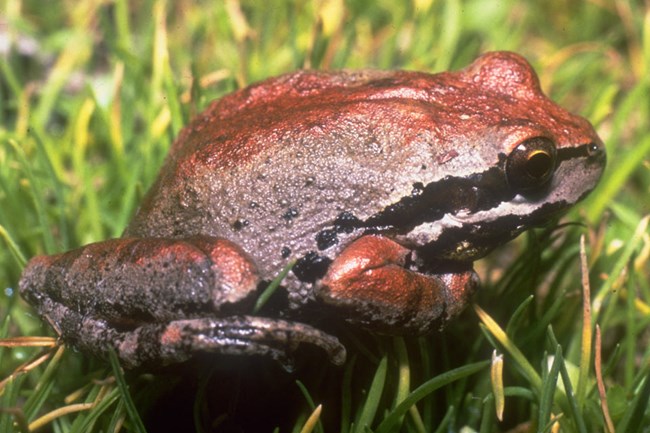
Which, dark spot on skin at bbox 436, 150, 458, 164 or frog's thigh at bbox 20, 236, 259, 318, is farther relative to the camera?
dark spot on skin at bbox 436, 150, 458, 164

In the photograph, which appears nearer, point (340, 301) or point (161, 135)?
point (340, 301)

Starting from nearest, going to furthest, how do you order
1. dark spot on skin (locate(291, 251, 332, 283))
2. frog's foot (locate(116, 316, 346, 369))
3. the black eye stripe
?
frog's foot (locate(116, 316, 346, 369)) < dark spot on skin (locate(291, 251, 332, 283)) < the black eye stripe

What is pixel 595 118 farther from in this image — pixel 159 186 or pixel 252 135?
pixel 159 186

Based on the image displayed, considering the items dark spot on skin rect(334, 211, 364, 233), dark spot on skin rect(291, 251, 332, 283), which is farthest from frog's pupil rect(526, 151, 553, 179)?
dark spot on skin rect(291, 251, 332, 283)

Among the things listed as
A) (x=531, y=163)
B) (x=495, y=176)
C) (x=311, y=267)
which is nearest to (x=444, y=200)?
(x=495, y=176)

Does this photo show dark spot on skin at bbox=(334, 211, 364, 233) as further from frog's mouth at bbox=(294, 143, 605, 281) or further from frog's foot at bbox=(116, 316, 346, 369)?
frog's foot at bbox=(116, 316, 346, 369)

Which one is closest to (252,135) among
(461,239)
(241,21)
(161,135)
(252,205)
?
(252,205)
